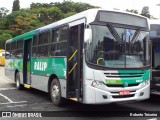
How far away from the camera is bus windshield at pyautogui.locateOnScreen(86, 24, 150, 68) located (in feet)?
25.9

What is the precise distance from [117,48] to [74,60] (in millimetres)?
1408

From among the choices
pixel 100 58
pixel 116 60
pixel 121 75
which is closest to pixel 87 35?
pixel 100 58

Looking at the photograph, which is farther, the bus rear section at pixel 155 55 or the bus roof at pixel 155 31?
the bus roof at pixel 155 31

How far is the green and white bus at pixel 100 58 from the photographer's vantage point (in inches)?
309

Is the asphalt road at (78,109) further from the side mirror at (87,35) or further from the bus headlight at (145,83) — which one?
the side mirror at (87,35)

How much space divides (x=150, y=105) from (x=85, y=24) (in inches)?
167

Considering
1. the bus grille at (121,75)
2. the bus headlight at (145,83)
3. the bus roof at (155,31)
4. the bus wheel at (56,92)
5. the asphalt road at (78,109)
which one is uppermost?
the bus roof at (155,31)

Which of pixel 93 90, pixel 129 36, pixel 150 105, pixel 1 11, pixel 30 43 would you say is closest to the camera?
pixel 93 90

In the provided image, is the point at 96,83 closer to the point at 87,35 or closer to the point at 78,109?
the point at 87,35

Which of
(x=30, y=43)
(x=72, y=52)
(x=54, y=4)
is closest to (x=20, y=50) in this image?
(x=30, y=43)

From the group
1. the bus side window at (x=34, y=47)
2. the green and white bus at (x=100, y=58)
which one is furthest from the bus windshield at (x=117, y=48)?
the bus side window at (x=34, y=47)

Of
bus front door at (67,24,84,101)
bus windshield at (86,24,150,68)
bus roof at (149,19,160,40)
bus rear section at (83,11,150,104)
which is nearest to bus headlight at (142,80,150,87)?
bus rear section at (83,11,150,104)

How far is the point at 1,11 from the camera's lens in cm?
9588

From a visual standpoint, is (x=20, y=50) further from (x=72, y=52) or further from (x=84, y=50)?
(x=84, y=50)
